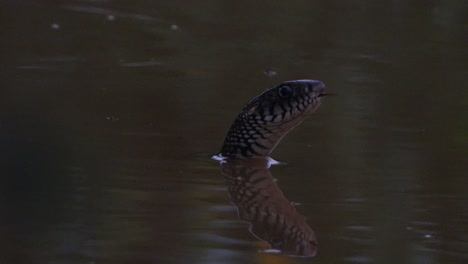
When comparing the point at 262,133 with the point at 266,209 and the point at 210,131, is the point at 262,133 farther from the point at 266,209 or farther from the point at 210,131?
the point at 266,209

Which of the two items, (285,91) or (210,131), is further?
(210,131)

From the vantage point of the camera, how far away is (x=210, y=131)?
5.97 metres

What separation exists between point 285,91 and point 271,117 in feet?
0.43

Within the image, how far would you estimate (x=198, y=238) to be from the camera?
3924 millimetres

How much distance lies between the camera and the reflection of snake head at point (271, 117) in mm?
5457

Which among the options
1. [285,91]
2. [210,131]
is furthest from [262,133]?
[210,131]

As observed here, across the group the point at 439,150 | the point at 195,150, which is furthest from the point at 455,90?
the point at 195,150

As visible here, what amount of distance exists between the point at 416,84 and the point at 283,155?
79.4 inches

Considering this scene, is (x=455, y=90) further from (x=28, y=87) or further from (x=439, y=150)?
(x=28, y=87)

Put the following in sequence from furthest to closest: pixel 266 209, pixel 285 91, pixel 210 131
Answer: pixel 210 131, pixel 285 91, pixel 266 209

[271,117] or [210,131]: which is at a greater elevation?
[271,117]

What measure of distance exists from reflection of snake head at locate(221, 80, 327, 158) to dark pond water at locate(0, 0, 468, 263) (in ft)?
0.37

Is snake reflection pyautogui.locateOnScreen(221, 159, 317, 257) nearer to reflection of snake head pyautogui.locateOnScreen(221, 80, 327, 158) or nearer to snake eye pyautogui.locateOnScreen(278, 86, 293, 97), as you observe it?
reflection of snake head pyautogui.locateOnScreen(221, 80, 327, 158)

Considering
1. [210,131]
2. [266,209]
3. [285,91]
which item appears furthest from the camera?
[210,131]
